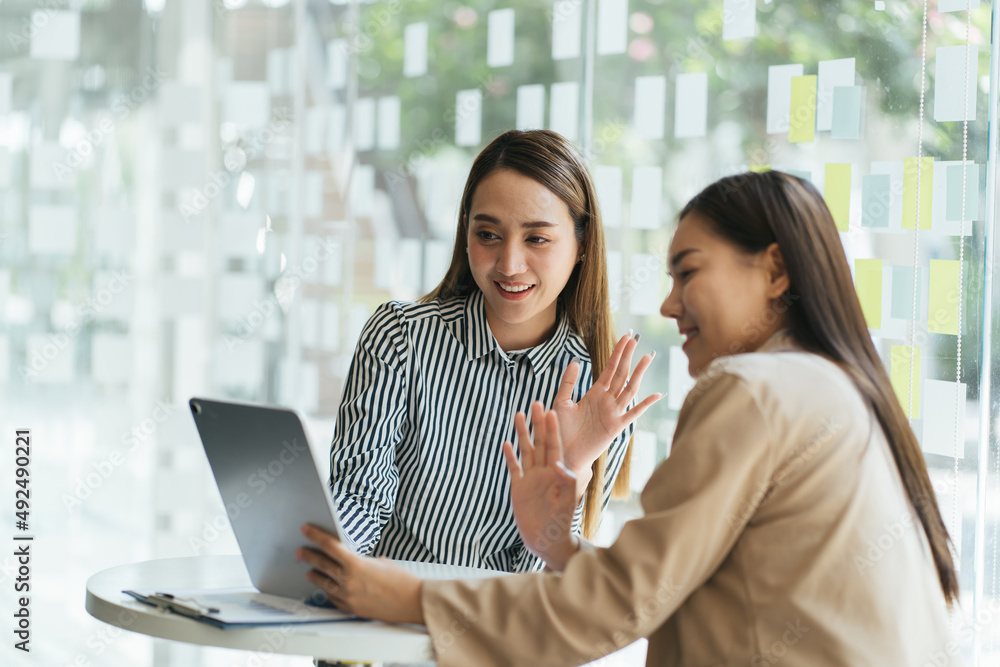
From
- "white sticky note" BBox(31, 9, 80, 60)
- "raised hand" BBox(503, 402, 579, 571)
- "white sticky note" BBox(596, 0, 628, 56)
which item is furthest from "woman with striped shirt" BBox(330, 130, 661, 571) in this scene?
"white sticky note" BBox(31, 9, 80, 60)

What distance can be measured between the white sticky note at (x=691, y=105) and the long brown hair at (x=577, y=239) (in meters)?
0.80

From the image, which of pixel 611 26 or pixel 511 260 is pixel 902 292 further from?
pixel 611 26

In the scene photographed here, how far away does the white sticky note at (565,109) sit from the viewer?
2.86 meters

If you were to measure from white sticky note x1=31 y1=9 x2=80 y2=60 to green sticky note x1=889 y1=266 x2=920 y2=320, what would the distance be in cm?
244

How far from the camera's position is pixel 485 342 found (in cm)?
180

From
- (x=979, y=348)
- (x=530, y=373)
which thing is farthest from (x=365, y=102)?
(x=979, y=348)

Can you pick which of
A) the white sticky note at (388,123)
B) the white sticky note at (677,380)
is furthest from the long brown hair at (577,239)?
the white sticky note at (388,123)

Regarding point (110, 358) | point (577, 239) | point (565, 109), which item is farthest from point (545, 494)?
point (110, 358)

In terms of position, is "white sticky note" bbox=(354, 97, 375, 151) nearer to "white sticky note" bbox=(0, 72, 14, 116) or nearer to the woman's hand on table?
"white sticky note" bbox=(0, 72, 14, 116)

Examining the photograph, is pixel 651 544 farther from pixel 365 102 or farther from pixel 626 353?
pixel 365 102

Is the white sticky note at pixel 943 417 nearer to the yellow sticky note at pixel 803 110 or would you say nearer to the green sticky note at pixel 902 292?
the green sticky note at pixel 902 292

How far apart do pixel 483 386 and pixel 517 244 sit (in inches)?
10.6

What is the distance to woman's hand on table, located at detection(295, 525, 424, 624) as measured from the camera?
3.79 ft

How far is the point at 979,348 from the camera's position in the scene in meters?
1.96
